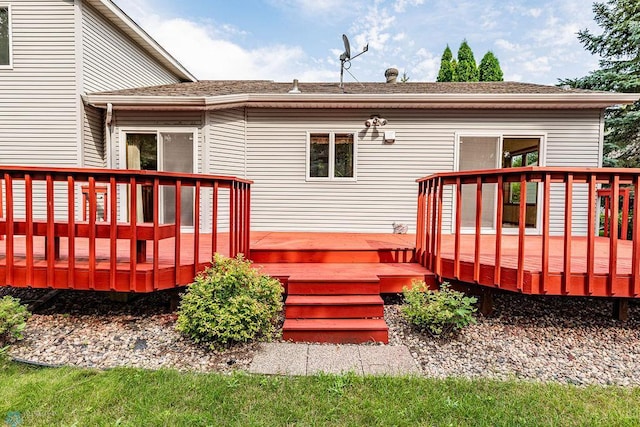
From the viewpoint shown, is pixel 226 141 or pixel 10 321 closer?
pixel 10 321

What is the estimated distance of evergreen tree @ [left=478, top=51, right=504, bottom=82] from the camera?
15063mm

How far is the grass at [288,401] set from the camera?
190cm

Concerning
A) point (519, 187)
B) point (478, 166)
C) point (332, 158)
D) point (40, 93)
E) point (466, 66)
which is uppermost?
point (466, 66)

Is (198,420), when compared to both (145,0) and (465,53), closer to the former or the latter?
(145,0)

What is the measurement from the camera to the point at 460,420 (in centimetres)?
191

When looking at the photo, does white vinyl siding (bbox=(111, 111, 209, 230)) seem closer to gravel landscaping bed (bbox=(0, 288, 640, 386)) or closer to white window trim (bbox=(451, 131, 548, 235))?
gravel landscaping bed (bbox=(0, 288, 640, 386))

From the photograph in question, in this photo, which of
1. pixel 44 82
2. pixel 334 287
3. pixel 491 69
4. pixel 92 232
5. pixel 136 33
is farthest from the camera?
pixel 491 69

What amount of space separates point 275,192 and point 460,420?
5185 mm

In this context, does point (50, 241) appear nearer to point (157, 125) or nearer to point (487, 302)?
point (157, 125)

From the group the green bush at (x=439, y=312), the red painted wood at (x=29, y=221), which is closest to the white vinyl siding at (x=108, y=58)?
the red painted wood at (x=29, y=221)

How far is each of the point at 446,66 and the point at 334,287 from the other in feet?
53.5

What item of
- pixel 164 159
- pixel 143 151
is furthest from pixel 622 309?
pixel 143 151

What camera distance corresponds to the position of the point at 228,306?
2803 mm

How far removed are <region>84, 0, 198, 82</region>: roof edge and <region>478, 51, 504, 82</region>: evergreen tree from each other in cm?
1320
